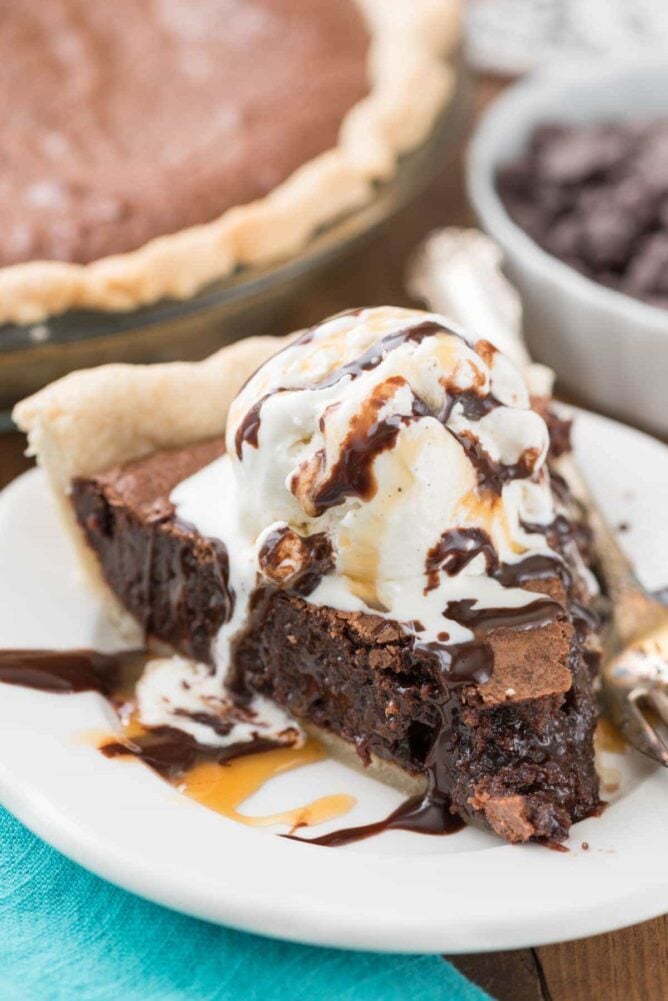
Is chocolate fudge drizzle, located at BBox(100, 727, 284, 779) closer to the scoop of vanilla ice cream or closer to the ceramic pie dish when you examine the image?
the scoop of vanilla ice cream

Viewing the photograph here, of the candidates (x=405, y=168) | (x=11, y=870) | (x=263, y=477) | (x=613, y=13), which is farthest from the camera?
(x=613, y=13)

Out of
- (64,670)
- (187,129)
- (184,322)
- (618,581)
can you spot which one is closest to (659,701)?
(618,581)

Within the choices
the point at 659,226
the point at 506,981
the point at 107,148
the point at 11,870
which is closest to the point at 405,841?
the point at 506,981

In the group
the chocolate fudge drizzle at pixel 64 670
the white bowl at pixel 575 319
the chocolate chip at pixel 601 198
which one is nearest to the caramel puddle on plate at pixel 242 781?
the chocolate fudge drizzle at pixel 64 670

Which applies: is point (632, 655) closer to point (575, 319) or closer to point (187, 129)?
point (575, 319)

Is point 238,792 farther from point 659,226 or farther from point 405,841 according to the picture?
point 659,226

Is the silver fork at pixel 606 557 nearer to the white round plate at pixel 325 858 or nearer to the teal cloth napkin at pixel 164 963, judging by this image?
the white round plate at pixel 325 858

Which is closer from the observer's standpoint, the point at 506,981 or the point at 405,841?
the point at 506,981
